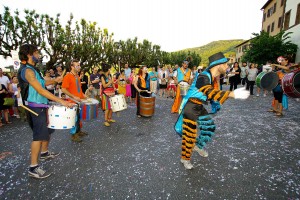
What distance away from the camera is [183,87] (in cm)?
621

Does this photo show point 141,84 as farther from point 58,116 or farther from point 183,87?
point 58,116

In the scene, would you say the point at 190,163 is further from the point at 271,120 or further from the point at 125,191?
the point at 271,120

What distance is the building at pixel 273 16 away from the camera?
24125 millimetres

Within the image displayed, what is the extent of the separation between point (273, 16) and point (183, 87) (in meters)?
29.7

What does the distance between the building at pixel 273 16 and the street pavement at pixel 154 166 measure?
85.3 ft

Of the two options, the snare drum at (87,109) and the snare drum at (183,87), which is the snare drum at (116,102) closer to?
the snare drum at (87,109)

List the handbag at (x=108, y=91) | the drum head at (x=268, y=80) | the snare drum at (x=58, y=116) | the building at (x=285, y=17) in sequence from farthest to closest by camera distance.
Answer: the building at (x=285, y=17) < the handbag at (x=108, y=91) < the drum head at (x=268, y=80) < the snare drum at (x=58, y=116)

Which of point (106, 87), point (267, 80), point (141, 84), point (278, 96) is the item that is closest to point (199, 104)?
point (106, 87)

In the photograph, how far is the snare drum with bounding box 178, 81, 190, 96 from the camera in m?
6.19

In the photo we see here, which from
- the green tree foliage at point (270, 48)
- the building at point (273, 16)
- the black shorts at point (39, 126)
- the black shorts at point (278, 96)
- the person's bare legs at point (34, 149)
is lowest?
the person's bare legs at point (34, 149)

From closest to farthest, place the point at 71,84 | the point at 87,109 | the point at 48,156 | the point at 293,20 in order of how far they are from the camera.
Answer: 1. the point at 48,156
2. the point at 71,84
3. the point at 87,109
4. the point at 293,20

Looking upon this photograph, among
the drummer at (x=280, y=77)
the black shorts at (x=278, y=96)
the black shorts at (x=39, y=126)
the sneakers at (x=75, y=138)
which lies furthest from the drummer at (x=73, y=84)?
the black shorts at (x=278, y=96)

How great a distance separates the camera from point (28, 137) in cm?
473

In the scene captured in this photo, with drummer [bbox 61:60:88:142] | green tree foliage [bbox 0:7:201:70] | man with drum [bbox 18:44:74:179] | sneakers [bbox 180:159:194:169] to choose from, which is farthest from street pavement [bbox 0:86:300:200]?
green tree foliage [bbox 0:7:201:70]
